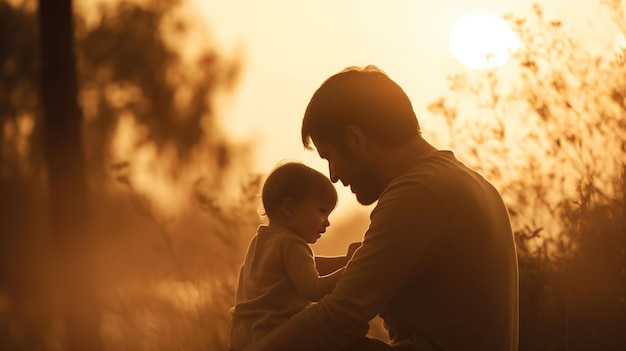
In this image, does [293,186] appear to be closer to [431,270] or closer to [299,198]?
[299,198]

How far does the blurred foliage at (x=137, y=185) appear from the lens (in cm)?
446

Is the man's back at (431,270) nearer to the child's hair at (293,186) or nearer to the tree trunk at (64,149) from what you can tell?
the child's hair at (293,186)

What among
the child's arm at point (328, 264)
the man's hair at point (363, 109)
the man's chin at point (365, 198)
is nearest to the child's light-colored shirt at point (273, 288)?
the child's arm at point (328, 264)

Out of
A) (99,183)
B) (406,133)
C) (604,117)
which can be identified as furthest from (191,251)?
(406,133)

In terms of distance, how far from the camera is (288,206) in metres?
3.09

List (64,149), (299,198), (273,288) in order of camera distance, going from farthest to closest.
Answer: (64,149) → (299,198) → (273,288)

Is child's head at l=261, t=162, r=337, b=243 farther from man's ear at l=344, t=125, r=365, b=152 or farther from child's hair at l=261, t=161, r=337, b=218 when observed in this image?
man's ear at l=344, t=125, r=365, b=152

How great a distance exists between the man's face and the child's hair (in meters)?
0.54

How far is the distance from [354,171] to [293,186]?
60 centimetres

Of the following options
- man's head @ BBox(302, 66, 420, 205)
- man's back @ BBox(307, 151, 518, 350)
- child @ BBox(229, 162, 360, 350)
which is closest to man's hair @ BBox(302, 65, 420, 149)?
man's head @ BBox(302, 66, 420, 205)

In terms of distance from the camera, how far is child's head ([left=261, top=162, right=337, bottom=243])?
3072mm

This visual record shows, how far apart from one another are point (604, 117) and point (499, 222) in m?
1.85

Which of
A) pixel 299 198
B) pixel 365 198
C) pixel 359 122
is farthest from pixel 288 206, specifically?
pixel 359 122

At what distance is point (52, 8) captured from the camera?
4.23m
